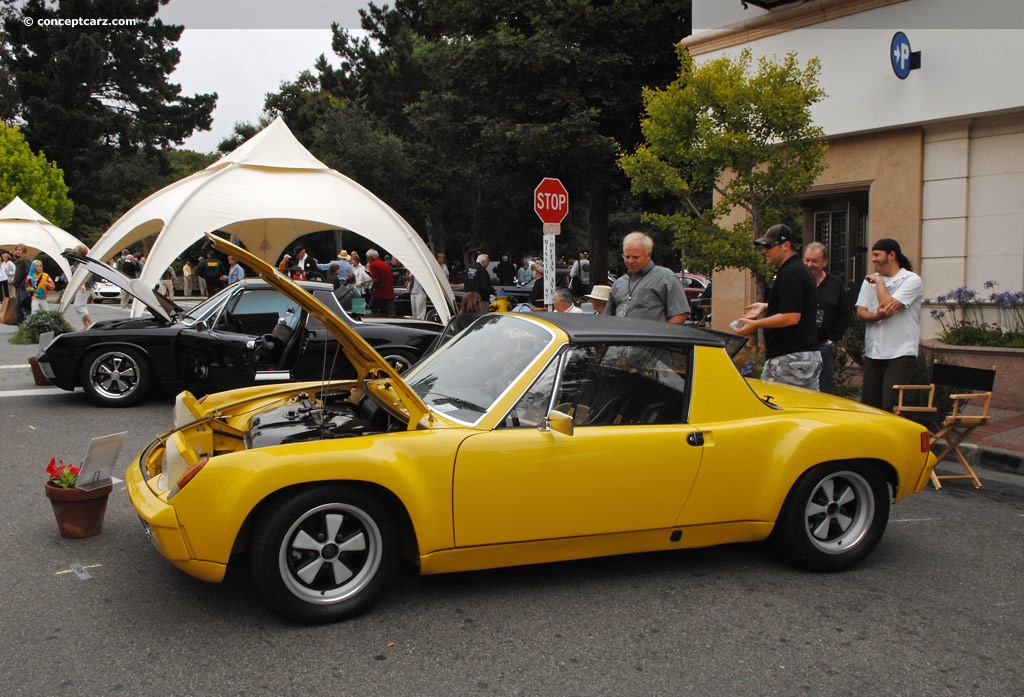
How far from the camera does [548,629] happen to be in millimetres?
3703

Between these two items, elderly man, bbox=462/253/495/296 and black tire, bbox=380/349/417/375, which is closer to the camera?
black tire, bbox=380/349/417/375

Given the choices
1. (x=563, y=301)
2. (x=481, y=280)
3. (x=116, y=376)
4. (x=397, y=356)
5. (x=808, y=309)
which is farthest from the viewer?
(x=481, y=280)

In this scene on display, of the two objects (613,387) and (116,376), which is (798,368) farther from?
(116,376)

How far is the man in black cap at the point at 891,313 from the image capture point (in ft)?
21.3

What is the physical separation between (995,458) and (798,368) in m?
2.39

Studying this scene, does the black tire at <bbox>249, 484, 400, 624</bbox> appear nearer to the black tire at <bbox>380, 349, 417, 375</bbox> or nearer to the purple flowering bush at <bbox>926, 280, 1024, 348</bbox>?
the black tire at <bbox>380, 349, 417, 375</bbox>

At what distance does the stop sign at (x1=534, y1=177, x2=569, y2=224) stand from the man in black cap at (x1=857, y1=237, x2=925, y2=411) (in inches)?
208

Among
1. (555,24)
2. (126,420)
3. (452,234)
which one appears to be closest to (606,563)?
(126,420)

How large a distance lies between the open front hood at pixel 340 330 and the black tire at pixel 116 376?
5.86m

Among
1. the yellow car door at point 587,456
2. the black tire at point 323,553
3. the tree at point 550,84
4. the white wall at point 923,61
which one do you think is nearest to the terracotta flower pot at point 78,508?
the black tire at point 323,553

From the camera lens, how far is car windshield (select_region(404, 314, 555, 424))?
162 inches

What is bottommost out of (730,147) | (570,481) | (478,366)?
(570,481)

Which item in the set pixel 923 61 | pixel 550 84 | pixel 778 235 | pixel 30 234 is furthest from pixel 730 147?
pixel 30 234

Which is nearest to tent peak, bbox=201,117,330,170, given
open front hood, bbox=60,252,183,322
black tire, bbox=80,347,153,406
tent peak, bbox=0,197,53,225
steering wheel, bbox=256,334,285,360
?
black tire, bbox=80,347,153,406
